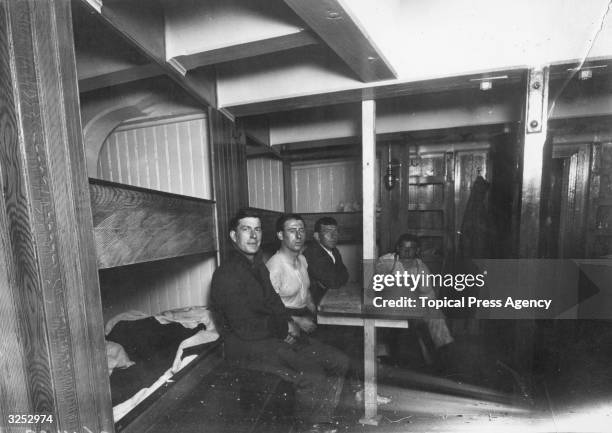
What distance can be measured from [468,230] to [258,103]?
2781 mm

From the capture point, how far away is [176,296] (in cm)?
271

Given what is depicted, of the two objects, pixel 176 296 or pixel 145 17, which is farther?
pixel 176 296

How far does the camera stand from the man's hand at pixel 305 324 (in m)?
2.44

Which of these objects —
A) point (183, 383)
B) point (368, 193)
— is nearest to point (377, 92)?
point (368, 193)

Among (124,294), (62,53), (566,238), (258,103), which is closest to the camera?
(62,53)

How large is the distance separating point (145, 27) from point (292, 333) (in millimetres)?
2154

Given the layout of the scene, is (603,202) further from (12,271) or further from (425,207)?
(12,271)

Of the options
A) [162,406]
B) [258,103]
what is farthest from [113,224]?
[258,103]

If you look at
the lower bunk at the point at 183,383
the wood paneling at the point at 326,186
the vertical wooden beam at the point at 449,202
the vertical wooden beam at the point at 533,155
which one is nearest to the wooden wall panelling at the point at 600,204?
the vertical wooden beam at the point at 449,202

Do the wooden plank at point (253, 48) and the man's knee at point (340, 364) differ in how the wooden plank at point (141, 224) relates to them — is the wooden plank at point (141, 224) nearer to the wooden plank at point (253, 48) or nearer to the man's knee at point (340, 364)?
the wooden plank at point (253, 48)

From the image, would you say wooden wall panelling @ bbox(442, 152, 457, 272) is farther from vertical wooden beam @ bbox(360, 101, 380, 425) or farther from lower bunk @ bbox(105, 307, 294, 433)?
lower bunk @ bbox(105, 307, 294, 433)

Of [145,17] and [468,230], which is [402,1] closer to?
[145,17]

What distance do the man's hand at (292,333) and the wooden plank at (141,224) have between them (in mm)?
900

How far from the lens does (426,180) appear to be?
3.83 m
